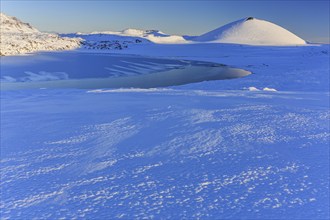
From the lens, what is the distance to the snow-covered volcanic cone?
10987 centimetres

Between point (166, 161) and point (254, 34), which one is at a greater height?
point (254, 34)

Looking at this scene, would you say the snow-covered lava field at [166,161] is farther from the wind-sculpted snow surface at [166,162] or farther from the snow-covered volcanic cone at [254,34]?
the snow-covered volcanic cone at [254,34]

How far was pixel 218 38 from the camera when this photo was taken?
116 metres

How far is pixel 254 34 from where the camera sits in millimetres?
117000

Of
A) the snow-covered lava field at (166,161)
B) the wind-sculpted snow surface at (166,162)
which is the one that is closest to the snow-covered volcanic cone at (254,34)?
the snow-covered lava field at (166,161)

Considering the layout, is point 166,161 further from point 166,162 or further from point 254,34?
point 254,34

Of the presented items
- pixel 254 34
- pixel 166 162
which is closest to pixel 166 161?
pixel 166 162

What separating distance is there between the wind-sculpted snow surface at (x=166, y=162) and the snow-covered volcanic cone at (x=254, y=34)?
103m

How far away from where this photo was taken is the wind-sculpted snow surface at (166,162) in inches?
135

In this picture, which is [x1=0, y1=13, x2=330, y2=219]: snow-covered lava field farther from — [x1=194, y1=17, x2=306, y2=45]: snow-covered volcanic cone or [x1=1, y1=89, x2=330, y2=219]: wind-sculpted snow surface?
[x1=194, y1=17, x2=306, y2=45]: snow-covered volcanic cone

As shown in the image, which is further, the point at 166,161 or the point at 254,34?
the point at 254,34

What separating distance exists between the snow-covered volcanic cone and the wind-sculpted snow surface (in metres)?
103

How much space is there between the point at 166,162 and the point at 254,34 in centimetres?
12034

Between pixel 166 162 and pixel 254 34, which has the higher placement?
pixel 254 34
